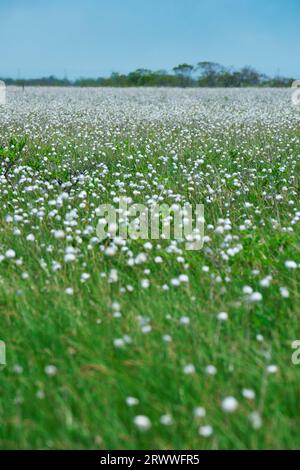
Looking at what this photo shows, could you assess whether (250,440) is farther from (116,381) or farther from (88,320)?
(88,320)

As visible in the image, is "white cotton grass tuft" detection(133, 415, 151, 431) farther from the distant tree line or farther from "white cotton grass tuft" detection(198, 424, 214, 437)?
the distant tree line

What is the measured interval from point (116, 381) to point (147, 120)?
48.8ft

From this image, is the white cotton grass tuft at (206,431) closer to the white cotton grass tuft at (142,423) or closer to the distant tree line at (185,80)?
the white cotton grass tuft at (142,423)

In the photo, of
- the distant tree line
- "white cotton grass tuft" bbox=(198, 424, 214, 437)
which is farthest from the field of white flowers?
the distant tree line

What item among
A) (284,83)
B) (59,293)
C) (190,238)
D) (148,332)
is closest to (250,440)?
(148,332)

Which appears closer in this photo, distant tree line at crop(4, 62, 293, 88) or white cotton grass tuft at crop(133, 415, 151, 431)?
white cotton grass tuft at crop(133, 415, 151, 431)

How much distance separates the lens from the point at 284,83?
55344 mm

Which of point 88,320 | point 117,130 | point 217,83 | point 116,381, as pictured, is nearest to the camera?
point 116,381

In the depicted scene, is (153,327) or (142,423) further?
(153,327)

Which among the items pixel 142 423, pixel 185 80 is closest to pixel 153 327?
pixel 142 423

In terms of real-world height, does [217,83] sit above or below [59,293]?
above

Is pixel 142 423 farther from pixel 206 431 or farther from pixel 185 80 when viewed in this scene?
pixel 185 80

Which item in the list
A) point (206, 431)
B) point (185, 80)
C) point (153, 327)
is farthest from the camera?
point (185, 80)

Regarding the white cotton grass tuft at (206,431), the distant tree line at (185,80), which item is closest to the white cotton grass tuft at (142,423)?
the white cotton grass tuft at (206,431)
